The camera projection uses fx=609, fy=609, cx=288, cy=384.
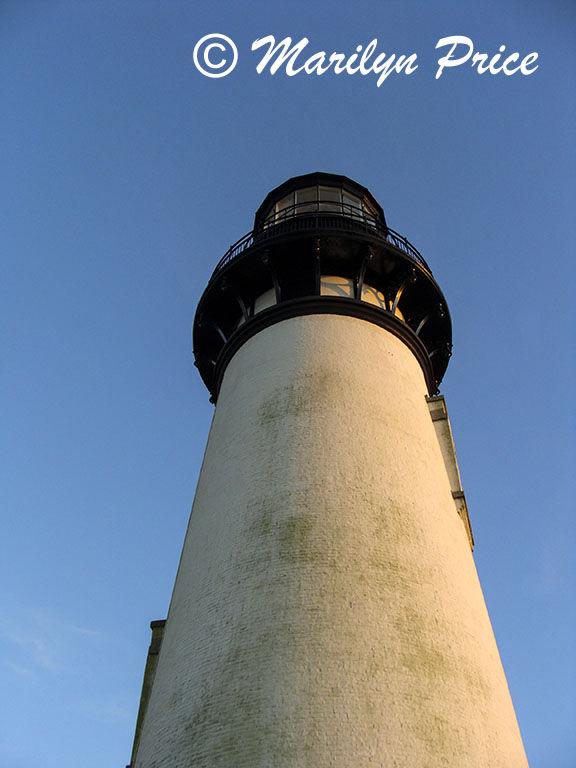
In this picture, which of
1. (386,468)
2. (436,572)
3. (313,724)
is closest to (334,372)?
(386,468)

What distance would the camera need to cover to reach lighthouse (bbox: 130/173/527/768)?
7.50 m

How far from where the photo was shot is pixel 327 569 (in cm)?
891

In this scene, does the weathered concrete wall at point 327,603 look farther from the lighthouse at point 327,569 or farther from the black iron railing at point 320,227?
the black iron railing at point 320,227

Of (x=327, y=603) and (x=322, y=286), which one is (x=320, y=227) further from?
(x=327, y=603)

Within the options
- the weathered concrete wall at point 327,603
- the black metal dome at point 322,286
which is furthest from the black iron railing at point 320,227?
the weathered concrete wall at point 327,603

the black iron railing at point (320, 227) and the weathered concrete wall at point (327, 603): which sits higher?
the black iron railing at point (320, 227)

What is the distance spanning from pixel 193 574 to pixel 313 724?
3.62 metres

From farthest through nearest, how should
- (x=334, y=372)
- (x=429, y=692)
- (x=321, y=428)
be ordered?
(x=334, y=372) < (x=321, y=428) < (x=429, y=692)

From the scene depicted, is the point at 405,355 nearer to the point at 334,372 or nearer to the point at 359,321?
the point at 359,321

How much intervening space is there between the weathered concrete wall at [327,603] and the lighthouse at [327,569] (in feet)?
0.09

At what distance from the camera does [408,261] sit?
1555 centimetres

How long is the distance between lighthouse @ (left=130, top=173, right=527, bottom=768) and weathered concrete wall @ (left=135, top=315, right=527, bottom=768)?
0.03 meters

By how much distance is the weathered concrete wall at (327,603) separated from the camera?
7426 mm

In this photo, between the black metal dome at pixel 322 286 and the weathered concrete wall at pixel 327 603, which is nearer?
the weathered concrete wall at pixel 327 603
